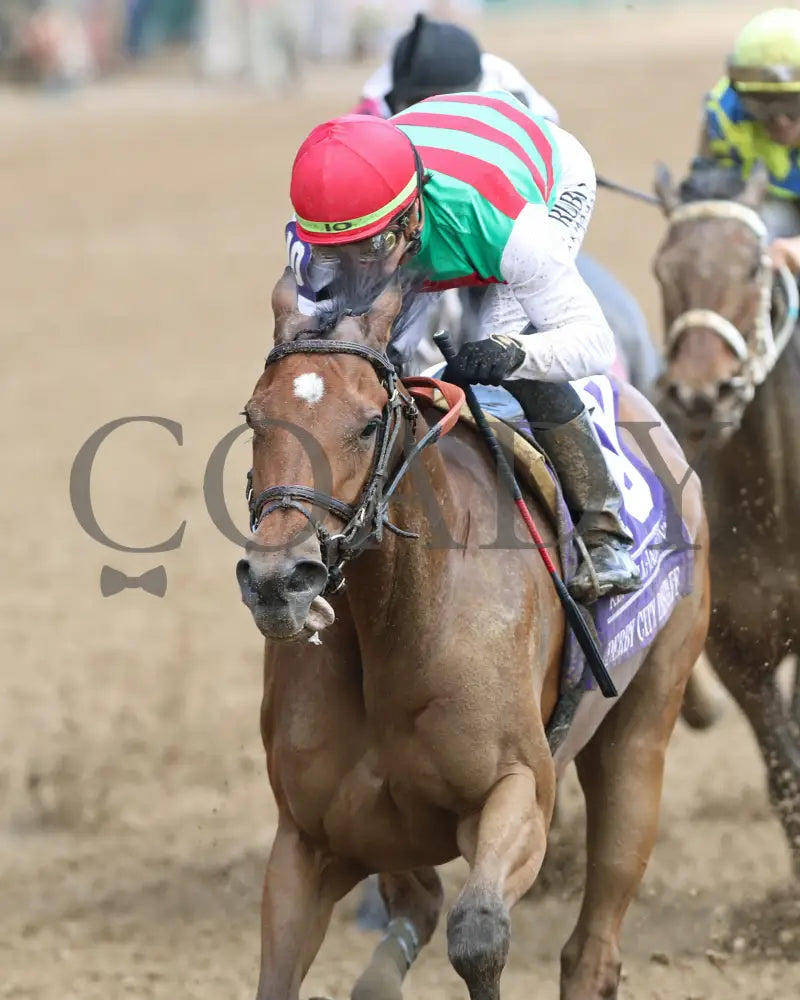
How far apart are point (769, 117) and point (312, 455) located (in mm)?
3044

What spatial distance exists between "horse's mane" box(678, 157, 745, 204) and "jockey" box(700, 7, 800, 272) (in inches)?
6.6

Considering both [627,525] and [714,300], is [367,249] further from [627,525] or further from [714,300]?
[714,300]

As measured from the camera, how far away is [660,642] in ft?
15.0

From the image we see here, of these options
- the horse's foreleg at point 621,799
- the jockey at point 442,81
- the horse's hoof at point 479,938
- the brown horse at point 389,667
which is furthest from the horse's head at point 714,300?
the horse's hoof at point 479,938

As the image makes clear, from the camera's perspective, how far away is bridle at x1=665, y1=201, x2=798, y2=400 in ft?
17.7

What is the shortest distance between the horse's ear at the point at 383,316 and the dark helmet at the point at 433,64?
2586 mm

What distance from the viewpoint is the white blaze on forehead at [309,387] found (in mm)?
3330

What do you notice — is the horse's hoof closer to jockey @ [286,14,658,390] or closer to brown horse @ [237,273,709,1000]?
brown horse @ [237,273,709,1000]

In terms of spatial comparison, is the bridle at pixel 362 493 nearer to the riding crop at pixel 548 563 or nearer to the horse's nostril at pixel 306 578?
the horse's nostril at pixel 306 578

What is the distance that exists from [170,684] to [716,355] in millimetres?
2788

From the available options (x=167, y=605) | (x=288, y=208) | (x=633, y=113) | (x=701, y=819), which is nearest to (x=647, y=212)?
(x=288, y=208)

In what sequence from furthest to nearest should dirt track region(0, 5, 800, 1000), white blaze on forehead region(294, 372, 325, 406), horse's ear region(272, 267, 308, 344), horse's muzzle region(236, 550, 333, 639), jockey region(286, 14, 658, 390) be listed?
1. jockey region(286, 14, 658, 390)
2. dirt track region(0, 5, 800, 1000)
3. horse's ear region(272, 267, 308, 344)
4. white blaze on forehead region(294, 372, 325, 406)
5. horse's muzzle region(236, 550, 333, 639)

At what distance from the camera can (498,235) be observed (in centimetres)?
372

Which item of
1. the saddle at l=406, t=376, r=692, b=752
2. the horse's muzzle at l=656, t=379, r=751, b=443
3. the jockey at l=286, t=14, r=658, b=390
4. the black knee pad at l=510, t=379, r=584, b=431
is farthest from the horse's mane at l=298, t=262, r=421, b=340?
the jockey at l=286, t=14, r=658, b=390
